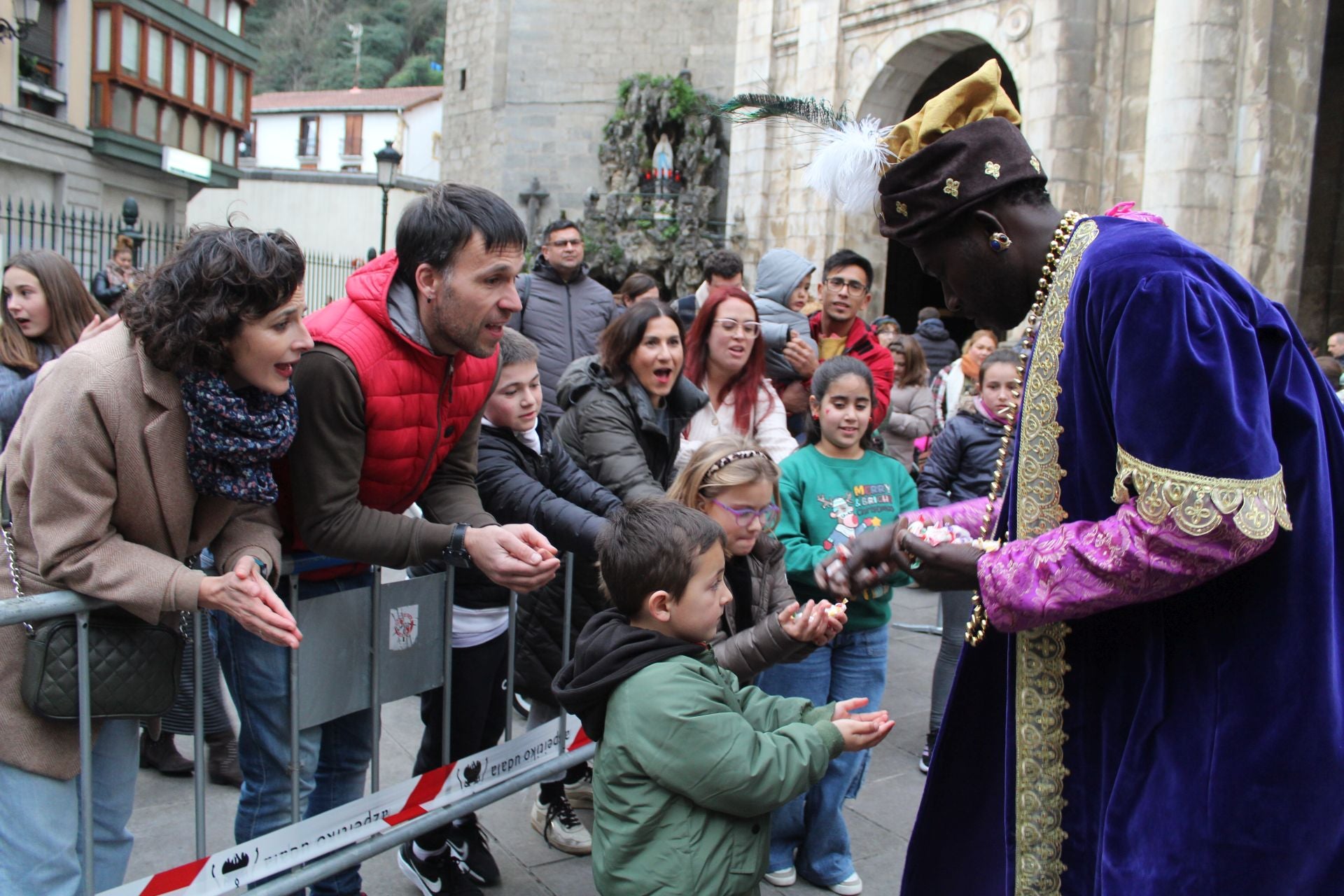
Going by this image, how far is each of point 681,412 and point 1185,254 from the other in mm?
2467

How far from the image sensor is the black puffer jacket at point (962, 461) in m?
4.97

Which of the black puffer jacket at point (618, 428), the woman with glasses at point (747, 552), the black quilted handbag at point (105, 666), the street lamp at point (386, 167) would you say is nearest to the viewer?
the black quilted handbag at point (105, 666)

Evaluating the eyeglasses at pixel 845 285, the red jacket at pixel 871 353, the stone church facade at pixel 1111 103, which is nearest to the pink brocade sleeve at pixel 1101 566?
the red jacket at pixel 871 353

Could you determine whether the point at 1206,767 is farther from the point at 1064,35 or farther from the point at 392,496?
the point at 1064,35

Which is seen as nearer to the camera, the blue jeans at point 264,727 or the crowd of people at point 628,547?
the crowd of people at point 628,547

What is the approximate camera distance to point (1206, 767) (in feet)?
5.55

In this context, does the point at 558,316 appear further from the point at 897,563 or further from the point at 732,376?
the point at 897,563

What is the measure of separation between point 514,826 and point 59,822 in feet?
6.24

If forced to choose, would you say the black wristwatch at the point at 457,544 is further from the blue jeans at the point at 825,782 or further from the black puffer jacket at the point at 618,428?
the blue jeans at the point at 825,782

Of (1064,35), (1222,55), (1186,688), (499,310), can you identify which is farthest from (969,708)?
(1064,35)

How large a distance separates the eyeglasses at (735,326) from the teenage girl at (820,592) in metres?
0.52

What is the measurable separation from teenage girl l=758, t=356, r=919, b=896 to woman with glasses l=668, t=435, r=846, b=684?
26cm

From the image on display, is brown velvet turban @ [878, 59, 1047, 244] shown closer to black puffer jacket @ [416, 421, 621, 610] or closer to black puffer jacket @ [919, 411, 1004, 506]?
black puffer jacket @ [416, 421, 621, 610]

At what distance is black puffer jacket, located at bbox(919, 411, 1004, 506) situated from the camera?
497 cm
